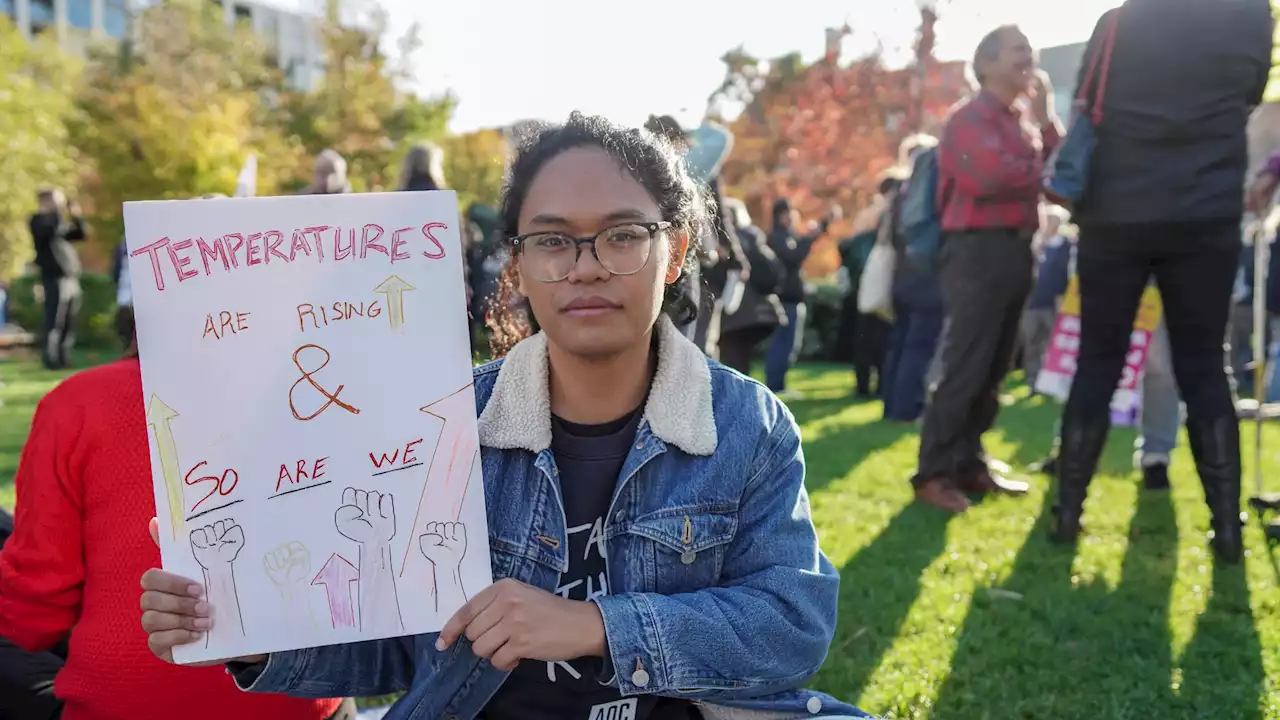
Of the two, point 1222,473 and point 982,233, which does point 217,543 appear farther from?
point 982,233

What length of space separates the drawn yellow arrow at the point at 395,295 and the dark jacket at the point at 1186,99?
2.94m

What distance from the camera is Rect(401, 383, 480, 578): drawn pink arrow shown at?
1504 mm

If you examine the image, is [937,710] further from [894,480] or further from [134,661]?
[894,480]

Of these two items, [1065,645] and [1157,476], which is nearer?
[1065,645]

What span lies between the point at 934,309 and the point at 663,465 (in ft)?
17.5

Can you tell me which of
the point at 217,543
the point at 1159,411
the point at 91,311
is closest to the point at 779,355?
the point at 1159,411

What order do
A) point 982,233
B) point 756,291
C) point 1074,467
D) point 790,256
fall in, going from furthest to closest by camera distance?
point 790,256
point 756,291
point 982,233
point 1074,467

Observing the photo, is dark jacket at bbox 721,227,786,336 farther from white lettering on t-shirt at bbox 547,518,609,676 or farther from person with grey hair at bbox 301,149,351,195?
white lettering on t-shirt at bbox 547,518,609,676

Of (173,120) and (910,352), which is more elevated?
(173,120)

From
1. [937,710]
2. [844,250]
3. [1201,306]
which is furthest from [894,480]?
[844,250]

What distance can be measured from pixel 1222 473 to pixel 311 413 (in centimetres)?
333

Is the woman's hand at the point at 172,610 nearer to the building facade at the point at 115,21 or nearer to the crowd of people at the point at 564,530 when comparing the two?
the crowd of people at the point at 564,530

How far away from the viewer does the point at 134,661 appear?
71.9 inches

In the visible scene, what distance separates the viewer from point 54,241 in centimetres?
1061
